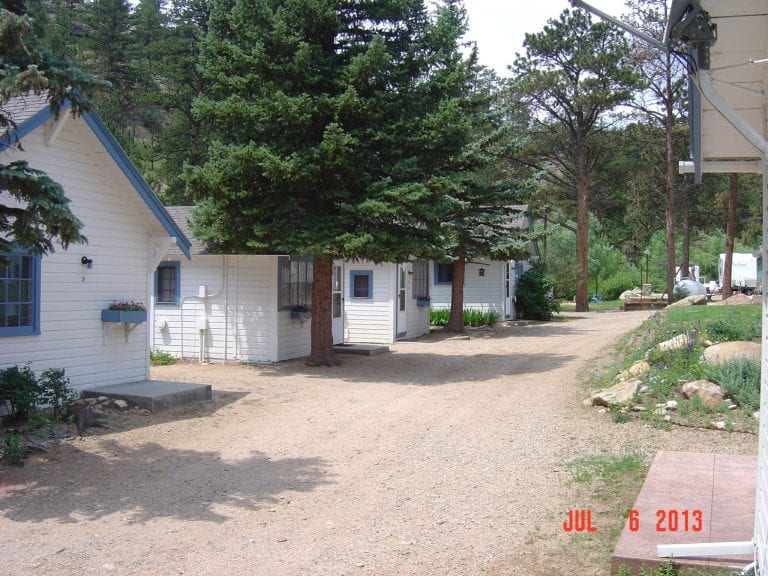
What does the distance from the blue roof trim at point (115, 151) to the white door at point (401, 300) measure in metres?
9.45

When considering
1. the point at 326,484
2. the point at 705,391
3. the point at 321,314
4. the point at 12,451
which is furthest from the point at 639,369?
the point at 12,451

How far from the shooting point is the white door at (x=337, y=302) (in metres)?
18.3

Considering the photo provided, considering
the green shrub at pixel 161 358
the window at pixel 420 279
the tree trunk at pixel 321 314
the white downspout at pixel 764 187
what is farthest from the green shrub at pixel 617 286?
the white downspout at pixel 764 187

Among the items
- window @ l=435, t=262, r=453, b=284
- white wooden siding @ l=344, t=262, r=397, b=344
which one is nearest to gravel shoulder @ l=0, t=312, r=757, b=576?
white wooden siding @ l=344, t=262, r=397, b=344

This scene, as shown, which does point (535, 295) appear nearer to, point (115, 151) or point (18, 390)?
point (115, 151)

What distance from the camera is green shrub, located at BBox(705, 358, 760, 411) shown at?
885 centimetres

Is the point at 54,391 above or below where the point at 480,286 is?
below

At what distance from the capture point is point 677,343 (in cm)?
1157

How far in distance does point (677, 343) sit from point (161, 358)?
423 inches

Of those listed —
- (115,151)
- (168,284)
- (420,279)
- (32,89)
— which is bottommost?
(168,284)

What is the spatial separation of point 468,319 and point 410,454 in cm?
1893

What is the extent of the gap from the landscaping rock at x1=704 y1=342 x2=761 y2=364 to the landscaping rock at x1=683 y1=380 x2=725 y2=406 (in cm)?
77

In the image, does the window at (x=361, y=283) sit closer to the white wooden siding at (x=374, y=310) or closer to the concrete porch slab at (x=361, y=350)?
the white wooden siding at (x=374, y=310)

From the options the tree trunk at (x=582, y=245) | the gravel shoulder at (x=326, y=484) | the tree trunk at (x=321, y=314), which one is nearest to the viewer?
the gravel shoulder at (x=326, y=484)
